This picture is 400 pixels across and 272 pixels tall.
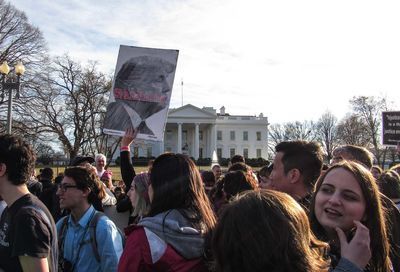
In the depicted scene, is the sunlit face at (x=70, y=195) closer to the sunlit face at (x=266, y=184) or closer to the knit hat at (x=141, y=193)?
the knit hat at (x=141, y=193)

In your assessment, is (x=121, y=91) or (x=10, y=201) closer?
(x=10, y=201)

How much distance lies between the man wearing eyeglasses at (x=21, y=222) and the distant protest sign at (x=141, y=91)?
2.42 metres

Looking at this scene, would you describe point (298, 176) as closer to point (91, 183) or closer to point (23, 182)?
point (91, 183)

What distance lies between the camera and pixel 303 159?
4.06 m

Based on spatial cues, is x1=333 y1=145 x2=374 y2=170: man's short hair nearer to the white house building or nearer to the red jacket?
the red jacket

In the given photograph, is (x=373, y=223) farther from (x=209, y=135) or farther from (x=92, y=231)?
(x=209, y=135)

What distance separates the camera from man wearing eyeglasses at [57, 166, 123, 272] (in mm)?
3695

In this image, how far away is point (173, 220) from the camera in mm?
2549

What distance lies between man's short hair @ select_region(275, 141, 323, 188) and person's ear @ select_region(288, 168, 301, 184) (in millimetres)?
27

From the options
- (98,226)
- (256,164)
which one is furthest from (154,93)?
(256,164)

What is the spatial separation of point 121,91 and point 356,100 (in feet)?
209

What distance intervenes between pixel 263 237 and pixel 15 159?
213 cm

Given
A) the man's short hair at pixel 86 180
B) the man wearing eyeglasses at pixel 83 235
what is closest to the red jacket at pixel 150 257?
the man wearing eyeglasses at pixel 83 235

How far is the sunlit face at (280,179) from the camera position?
13.0ft
